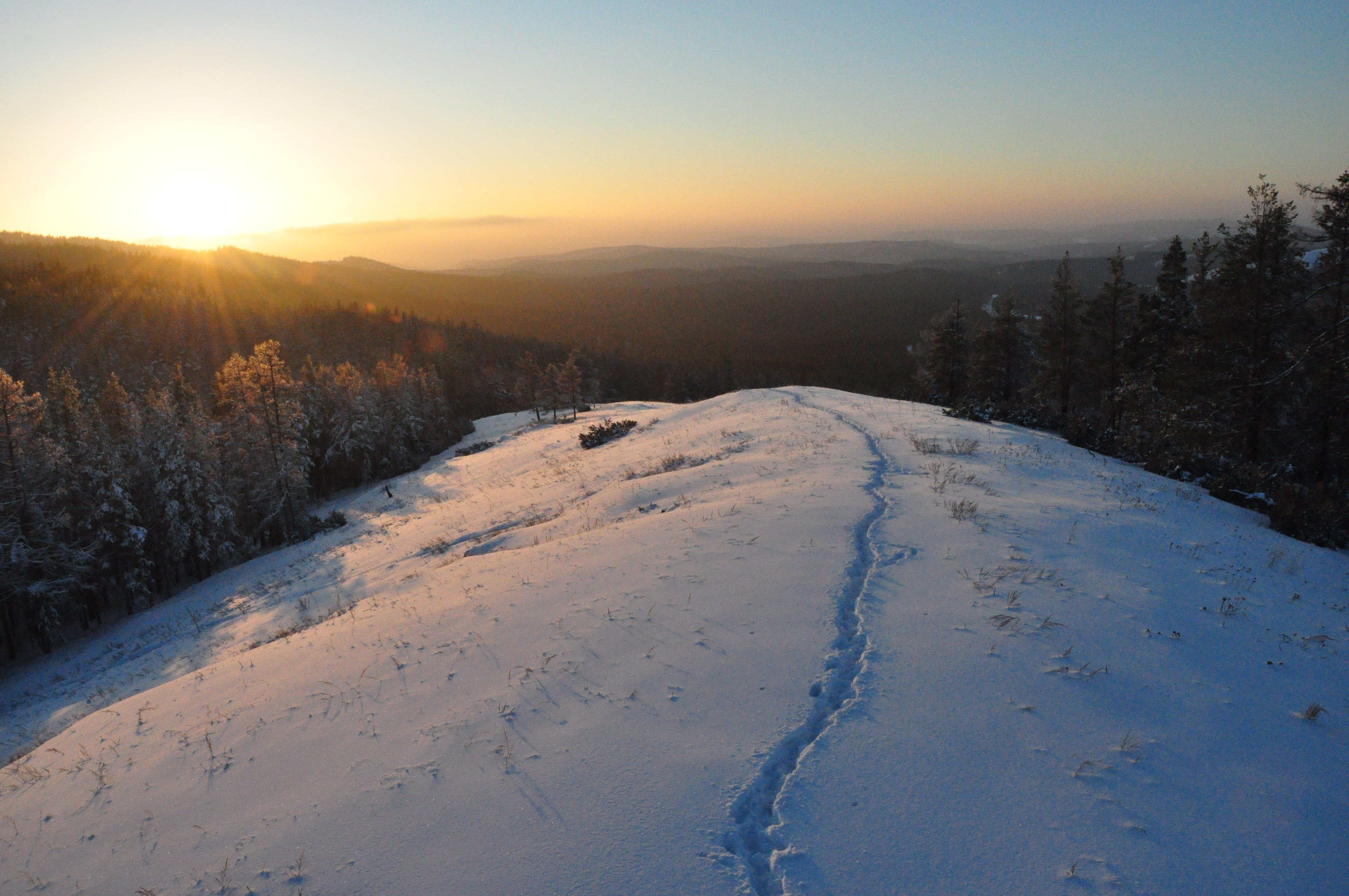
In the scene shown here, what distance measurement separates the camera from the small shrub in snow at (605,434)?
30.8 meters

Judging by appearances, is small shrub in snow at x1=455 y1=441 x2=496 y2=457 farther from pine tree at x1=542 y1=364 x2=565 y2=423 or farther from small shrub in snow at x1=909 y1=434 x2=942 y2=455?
small shrub in snow at x1=909 y1=434 x2=942 y2=455

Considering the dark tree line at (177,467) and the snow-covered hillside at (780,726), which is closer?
the snow-covered hillside at (780,726)

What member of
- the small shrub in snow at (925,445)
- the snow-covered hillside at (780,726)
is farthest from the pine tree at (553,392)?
the snow-covered hillside at (780,726)

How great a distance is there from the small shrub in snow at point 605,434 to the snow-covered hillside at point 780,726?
19.3 m

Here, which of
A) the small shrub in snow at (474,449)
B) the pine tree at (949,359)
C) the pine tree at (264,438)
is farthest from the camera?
the small shrub in snow at (474,449)

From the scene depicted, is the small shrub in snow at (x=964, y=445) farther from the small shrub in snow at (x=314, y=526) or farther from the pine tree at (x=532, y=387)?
the pine tree at (x=532, y=387)

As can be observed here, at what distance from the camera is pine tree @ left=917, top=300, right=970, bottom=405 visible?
1673 inches

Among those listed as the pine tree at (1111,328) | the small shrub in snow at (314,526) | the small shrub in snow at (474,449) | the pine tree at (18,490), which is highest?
the pine tree at (1111,328)

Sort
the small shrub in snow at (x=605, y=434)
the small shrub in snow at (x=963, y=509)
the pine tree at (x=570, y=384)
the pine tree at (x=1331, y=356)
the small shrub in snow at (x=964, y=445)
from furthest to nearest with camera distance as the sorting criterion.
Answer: the pine tree at (x=570, y=384), the small shrub in snow at (x=605, y=434), the pine tree at (x=1331, y=356), the small shrub in snow at (x=964, y=445), the small shrub in snow at (x=963, y=509)

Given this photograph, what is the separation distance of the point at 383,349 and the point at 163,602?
11130 centimetres

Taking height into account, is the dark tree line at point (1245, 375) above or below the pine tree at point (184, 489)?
above

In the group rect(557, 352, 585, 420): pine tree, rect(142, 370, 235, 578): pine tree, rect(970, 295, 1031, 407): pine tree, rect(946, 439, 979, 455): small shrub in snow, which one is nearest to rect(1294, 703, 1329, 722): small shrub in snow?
rect(946, 439, 979, 455): small shrub in snow

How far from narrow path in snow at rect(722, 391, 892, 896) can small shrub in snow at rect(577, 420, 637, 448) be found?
896 inches

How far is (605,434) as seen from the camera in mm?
31500
